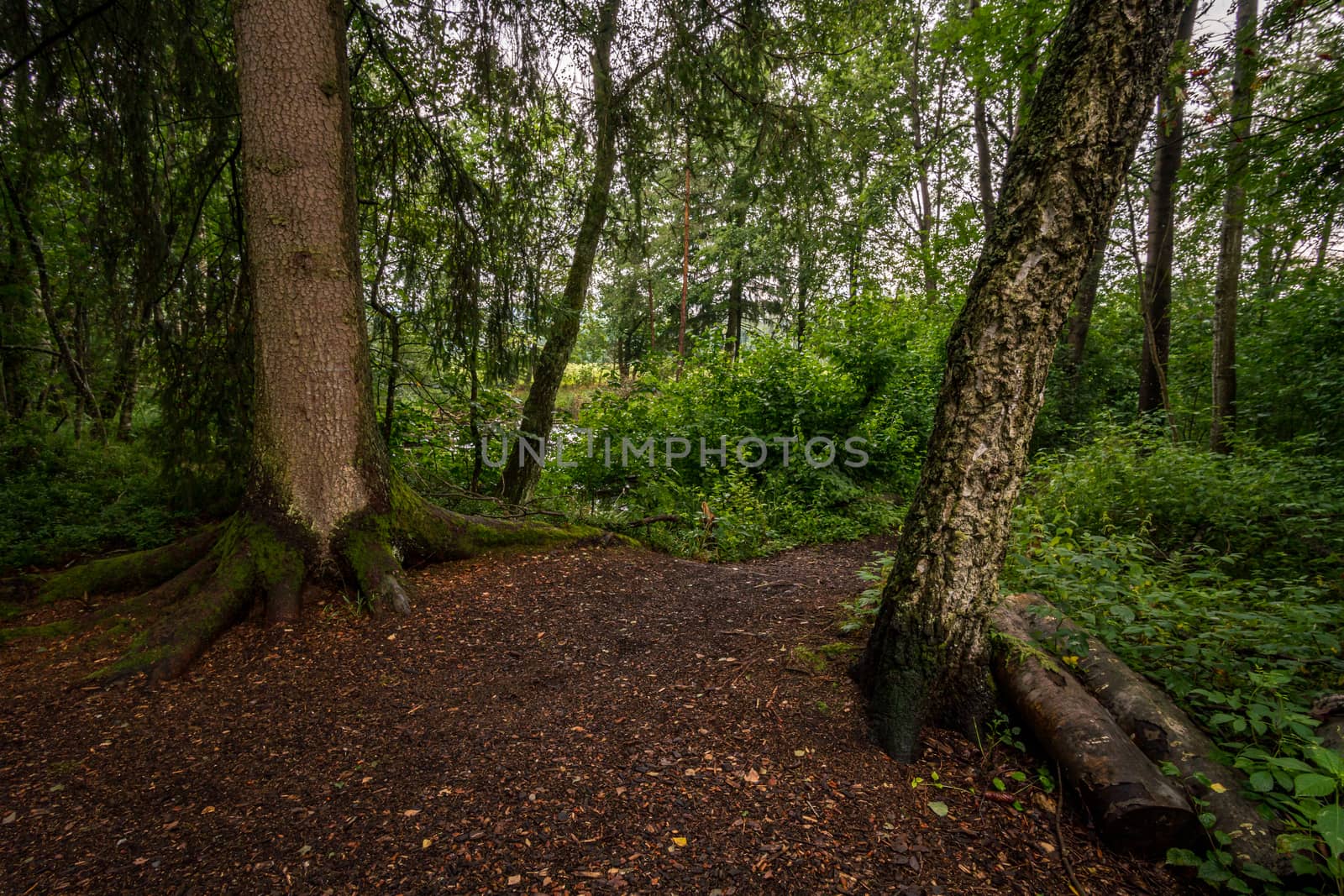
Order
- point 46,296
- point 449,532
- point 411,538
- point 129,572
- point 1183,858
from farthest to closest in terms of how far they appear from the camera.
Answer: point 46,296, point 449,532, point 411,538, point 129,572, point 1183,858

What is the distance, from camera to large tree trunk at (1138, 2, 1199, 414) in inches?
292

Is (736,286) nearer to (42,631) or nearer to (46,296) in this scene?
(46,296)

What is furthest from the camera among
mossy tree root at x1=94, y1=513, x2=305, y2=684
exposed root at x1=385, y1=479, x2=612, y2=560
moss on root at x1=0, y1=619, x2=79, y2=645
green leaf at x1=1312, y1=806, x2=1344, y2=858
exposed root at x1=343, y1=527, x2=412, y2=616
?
exposed root at x1=385, y1=479, x2=612, y2=560

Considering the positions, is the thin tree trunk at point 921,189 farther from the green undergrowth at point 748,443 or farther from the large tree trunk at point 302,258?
the large tree trunk at point 302,258

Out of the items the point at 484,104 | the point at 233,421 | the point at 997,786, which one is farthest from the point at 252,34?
the point at 997,786

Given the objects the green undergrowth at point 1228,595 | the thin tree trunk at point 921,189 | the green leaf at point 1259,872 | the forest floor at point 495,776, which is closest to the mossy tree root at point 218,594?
the forest floor at point 495,776

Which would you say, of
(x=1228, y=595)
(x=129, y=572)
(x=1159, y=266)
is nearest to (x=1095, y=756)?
(x=1228, y=595)

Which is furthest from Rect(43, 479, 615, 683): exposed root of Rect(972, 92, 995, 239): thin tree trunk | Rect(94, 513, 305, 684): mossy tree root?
Rect(972, 92, 995, 239): thin tree trunk

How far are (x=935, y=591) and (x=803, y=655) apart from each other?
0.83 metres

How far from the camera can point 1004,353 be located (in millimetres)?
2006

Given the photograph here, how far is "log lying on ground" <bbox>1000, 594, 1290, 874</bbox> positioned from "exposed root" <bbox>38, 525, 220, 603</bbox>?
195 inches

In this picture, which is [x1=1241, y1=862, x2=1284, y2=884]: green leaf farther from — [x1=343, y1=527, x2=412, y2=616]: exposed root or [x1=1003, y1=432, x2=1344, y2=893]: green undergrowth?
[x1=343, y1=527, x2=412, y2=616]: exposed root

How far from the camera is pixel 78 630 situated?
9.64ft

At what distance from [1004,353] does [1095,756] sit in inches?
60.1
